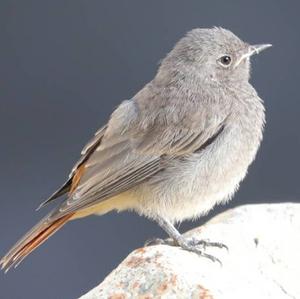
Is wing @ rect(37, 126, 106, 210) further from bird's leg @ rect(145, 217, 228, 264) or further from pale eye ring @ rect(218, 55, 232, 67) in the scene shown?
pale eye ring @ rect(218, 55, 232, 67)

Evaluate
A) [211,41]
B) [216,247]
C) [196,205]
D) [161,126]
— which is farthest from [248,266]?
[211,41]

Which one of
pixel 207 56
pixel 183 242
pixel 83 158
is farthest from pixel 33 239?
pixel 207 56

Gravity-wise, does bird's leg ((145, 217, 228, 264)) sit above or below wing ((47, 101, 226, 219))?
below

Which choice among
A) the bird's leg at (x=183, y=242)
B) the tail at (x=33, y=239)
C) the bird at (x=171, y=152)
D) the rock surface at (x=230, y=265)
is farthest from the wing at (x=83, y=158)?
the rock surface at (x=230, y=265)

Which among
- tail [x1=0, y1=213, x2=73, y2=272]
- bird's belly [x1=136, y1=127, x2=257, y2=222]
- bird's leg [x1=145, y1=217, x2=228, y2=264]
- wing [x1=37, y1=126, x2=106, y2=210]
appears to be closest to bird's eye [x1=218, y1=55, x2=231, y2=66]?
bird's belly [x1=136, y1=127, x2=257, y2=222]

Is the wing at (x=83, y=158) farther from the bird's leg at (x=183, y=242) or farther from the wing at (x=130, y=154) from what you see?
the bird's leg at (x=183, y=242)

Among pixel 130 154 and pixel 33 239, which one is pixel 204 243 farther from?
pixel 33 239
